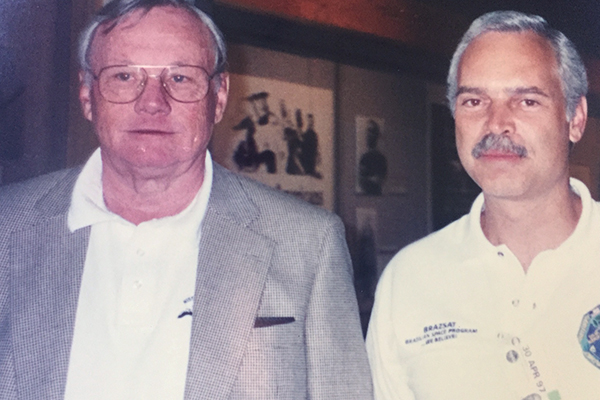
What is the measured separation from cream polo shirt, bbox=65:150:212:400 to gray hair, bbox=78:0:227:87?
1.12ft

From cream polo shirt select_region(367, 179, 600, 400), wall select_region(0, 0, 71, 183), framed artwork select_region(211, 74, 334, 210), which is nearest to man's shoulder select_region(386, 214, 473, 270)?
cream polo shirt select_region(367, 179, 600, 400)

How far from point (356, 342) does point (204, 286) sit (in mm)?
423

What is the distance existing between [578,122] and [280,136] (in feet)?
5.31

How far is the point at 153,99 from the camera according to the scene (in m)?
1.33

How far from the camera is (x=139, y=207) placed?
1.41 metres

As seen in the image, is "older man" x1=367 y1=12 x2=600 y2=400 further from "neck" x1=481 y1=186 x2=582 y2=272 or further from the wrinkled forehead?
the wrinkled forehead

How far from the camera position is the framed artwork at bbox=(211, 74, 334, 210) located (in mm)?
2652

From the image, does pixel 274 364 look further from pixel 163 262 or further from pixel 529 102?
pixel 529 102

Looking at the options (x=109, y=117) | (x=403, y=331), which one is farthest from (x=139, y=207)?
(x=403, y=331)

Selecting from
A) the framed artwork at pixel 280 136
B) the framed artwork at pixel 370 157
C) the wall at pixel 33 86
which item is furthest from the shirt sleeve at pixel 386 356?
the framed artwork at pixel 370 157

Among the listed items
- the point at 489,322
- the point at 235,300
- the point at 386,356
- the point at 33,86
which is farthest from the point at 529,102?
the point at 33,86

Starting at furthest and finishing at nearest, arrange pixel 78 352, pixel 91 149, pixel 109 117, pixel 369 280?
1. pixel 369 280
2. pixel 91 149
3. pixel 109 117
4. pixel 78 352

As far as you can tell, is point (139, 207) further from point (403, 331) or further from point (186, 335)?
point (403, 331)

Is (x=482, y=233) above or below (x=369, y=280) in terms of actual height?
above
